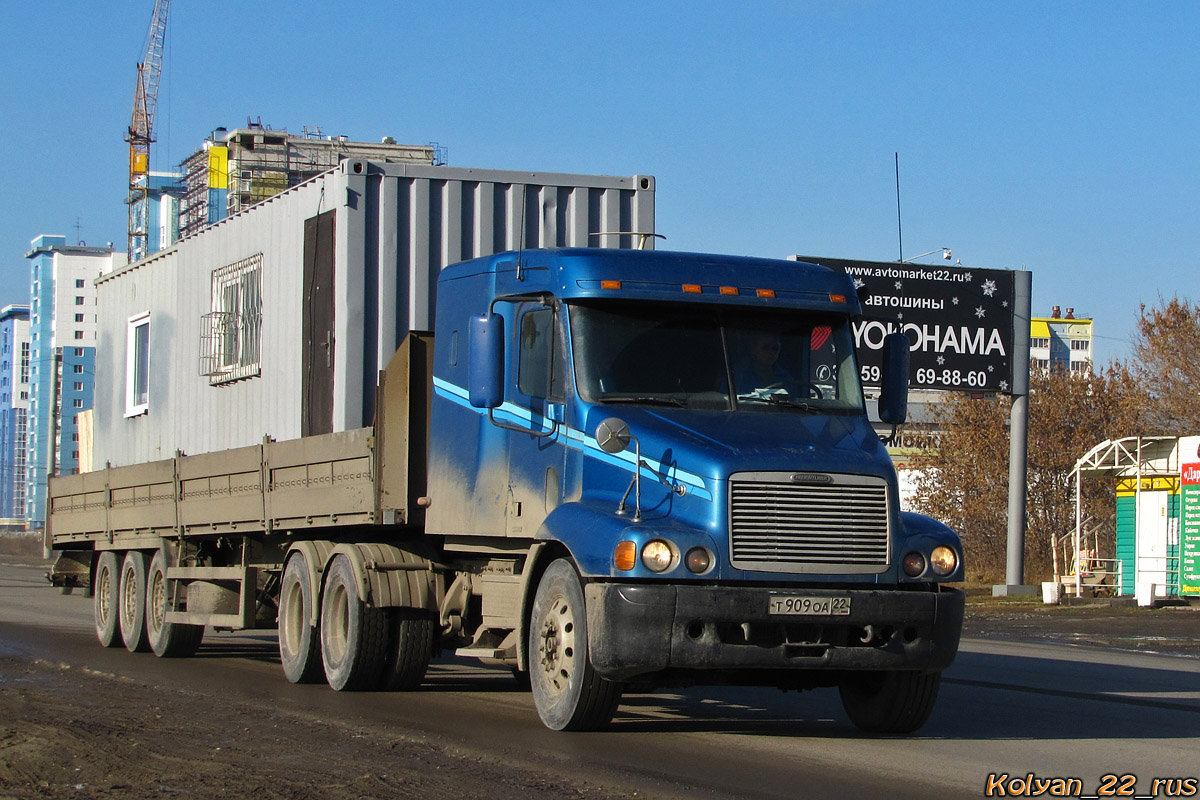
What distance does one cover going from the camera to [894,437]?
10.8 meters

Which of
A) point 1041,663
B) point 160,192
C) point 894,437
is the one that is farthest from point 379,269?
point 160,192

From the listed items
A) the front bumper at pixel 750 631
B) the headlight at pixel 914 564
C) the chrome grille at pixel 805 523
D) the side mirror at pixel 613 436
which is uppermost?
the side mirror at pixel 613 436

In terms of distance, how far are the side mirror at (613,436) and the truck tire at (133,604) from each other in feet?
29.5

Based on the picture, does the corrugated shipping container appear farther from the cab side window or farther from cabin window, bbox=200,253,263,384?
A: the cab side window

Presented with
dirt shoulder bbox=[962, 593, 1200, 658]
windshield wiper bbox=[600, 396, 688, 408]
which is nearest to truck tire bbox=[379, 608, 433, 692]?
windshield wiper bbox=[600, 396, 688, 408]

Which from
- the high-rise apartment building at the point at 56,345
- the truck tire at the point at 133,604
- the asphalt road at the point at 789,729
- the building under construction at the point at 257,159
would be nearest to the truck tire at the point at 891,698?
the asphalt road at the point at 789,729

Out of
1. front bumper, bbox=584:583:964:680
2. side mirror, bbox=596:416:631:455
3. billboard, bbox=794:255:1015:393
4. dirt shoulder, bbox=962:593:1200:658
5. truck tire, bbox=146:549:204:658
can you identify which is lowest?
dirt shoulder, bbox=962:593:1200:658

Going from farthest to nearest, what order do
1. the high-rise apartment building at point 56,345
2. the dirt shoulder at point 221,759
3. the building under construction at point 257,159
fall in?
the high-rise apartment building at point 56,345, the building under construction at point 257,159, the dirt shoulder at point 221,759

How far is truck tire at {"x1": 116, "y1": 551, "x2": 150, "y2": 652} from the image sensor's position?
54.1 ft

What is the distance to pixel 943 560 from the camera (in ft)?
30.3

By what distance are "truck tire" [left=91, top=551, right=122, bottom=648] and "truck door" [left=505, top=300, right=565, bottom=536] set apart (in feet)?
28.5

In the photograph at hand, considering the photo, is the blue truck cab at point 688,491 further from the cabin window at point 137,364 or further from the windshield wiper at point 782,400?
the cabin window at point 137,364

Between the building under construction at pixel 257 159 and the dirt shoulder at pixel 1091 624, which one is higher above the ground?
the building under construction at pixel 257 159

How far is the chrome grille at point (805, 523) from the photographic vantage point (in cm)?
874
